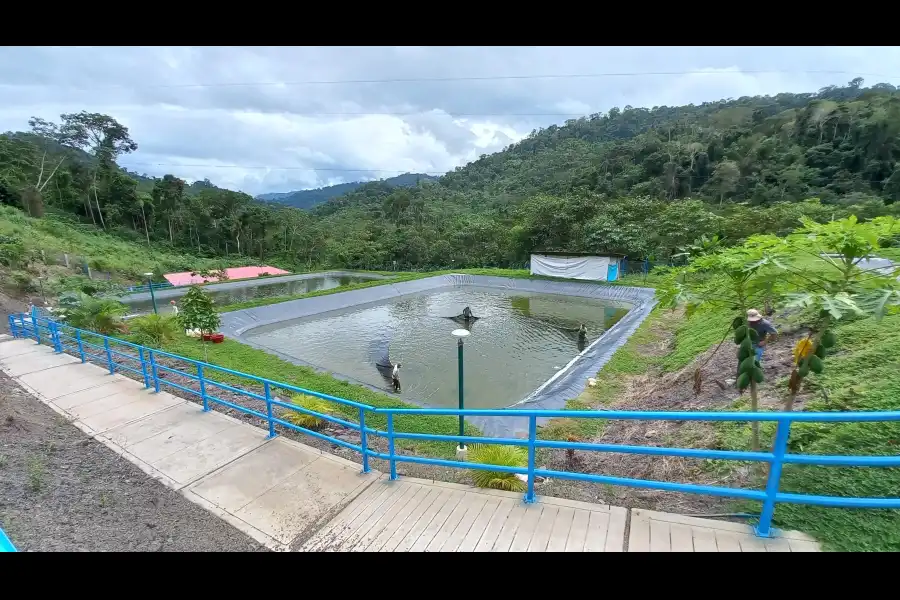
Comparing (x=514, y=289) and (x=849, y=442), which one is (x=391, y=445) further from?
(x=514, y=289)

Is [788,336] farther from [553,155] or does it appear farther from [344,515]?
[553,155]

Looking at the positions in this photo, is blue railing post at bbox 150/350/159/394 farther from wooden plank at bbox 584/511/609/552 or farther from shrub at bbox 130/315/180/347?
wooden plank at bbox 584/511/609/552

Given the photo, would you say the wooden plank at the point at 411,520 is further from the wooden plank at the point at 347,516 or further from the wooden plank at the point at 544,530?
the wooden plank at the point at 544,530

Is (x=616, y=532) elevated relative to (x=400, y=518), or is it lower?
elevated

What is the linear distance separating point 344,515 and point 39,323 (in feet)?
42.2

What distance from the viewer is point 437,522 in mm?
3232

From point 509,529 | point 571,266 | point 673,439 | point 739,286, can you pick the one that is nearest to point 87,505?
point 509,529

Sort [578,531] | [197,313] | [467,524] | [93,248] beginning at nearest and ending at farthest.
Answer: [578,531], [467,524], [197,313], [93,248]

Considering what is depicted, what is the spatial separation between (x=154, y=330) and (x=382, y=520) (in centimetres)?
1241

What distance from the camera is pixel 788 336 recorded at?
6973mm

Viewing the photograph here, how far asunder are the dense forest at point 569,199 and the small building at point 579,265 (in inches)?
94.2

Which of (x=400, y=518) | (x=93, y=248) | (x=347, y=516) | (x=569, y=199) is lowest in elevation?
(x=347, y=516)

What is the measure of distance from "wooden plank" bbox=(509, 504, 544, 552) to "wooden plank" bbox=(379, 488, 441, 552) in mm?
845

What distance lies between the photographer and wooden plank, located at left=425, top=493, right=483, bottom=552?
2.99 metres
